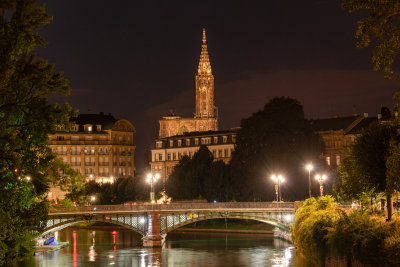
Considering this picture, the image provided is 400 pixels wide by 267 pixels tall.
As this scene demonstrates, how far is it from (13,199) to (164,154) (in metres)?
161

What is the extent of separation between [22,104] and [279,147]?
251 feet

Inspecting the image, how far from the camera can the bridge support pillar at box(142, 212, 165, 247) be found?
313 feet

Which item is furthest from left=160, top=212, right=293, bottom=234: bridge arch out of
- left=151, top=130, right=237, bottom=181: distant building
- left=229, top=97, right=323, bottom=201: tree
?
left=151, top=130, right=237, bottom=181: distant building

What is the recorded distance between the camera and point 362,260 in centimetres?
3841

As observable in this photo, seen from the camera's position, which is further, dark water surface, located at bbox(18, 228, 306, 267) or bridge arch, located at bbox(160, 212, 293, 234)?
bridge arch, located at bbox(160, 212, 293, 234)

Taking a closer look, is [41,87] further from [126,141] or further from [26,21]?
[126,141]

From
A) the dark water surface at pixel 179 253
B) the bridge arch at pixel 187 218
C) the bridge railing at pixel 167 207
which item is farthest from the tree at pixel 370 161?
the bridge arch at pixel 187 218

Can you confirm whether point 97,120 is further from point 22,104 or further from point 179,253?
point 22,104

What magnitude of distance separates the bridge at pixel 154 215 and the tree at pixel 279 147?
42.6 feet

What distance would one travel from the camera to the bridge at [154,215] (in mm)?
92250

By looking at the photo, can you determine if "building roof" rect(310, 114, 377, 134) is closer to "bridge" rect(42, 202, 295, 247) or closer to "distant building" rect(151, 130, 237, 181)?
"distant building" rect(151, 130, 237, 181)

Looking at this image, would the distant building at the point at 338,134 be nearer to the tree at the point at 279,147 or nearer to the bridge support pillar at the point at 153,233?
the tree at the point at 279,147

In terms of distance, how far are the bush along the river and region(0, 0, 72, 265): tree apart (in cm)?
1668

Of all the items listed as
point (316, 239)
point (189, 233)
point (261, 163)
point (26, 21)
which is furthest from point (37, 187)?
point (189, 233)
